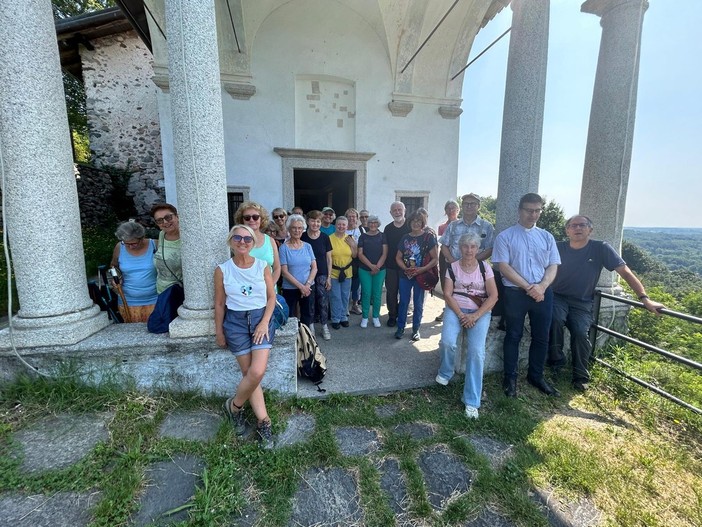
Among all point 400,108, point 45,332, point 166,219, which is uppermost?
point 400,108

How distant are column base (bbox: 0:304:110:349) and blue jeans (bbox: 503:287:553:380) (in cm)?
390

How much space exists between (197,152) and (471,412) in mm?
3203

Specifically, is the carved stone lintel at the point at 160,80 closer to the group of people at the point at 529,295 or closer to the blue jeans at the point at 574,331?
the group of people at the point at 529,295

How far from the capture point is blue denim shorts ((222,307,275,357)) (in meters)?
2.31

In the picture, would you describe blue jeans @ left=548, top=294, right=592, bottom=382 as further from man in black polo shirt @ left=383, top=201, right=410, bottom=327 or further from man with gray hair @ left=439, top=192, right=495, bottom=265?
man in black polo shirt @ left=383, top=201, right=410, bottom=327

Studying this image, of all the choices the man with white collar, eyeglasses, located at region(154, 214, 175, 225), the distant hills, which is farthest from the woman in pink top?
the distant hills

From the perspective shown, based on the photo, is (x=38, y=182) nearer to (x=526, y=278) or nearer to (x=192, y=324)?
(x=192, y=324)

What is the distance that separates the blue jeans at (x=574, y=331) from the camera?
130 inches

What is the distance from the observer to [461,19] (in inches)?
290

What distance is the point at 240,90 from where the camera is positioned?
6.80 m

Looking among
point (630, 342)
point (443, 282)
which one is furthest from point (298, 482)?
point (630, 342)

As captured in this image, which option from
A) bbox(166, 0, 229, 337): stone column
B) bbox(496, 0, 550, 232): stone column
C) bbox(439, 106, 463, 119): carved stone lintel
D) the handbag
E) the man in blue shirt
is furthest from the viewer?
bbox(439, 106, 463, 119): carved stone lintel

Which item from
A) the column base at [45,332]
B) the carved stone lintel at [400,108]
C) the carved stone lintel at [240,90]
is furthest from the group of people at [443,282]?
A: the carved stone lintel at [400,108]

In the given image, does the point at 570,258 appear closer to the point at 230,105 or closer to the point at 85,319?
the point at 85,319
